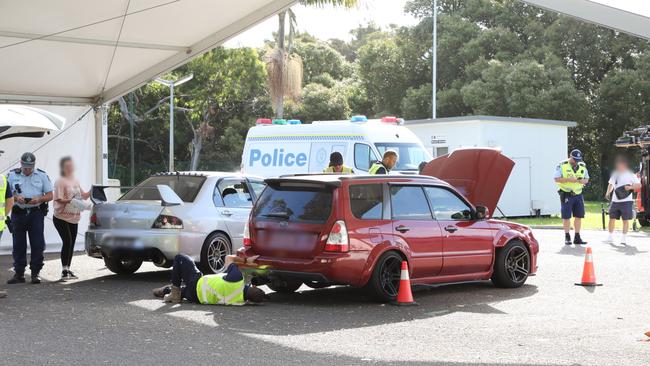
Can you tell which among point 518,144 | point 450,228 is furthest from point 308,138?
point 518,144

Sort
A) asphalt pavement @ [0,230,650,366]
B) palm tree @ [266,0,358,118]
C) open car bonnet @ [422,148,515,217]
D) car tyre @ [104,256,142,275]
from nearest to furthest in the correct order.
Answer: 1. asphalt pavement @ [0,230,650,366]
2. open car bonnet @ [422,148,515,217]
3. car tyre @ [104,256,142,275]
4. palm tree @ [266,0,358,118]

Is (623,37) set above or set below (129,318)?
above

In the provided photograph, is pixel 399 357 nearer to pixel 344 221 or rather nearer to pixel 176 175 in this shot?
pixel 344 221

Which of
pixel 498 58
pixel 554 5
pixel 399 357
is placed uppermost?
pixel 498 58

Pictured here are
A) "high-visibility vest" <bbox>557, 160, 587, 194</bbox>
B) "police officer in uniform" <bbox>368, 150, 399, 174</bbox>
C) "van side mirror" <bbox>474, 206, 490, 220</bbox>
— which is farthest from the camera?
"high-visibility vest" <bbox>557, 160, 587, 194</bbox>

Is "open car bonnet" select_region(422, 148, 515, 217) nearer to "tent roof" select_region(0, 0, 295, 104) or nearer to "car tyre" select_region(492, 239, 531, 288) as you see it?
"car tyre" select_region(492, 239, 531, 288)

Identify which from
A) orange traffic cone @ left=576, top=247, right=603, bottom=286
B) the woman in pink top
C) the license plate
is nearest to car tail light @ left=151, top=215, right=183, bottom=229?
the license plate

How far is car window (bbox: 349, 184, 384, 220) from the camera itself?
10.5 m

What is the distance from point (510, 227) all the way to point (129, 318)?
5.41 meters

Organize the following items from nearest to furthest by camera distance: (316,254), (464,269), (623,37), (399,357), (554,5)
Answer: (399,357)
(554,5)
(316,254)
(464,269)
(623,37)

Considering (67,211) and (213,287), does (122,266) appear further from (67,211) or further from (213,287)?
(213,287)

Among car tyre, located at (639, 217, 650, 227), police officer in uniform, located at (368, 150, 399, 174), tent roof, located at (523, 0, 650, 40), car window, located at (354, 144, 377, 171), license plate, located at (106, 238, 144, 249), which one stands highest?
tent roof, located at (523, 0, 650, 40)

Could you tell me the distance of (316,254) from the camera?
33.6ft

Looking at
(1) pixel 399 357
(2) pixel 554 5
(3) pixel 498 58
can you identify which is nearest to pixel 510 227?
(2) pixel 554 5
